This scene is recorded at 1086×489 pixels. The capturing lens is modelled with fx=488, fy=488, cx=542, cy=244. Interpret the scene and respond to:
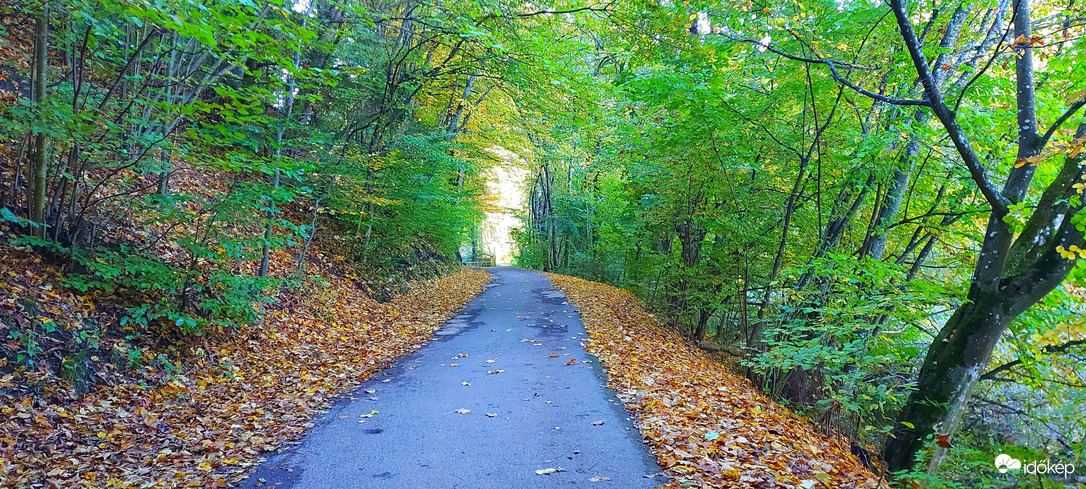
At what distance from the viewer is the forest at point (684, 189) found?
187 inches

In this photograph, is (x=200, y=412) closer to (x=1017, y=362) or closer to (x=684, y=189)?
(x=684, y=189)

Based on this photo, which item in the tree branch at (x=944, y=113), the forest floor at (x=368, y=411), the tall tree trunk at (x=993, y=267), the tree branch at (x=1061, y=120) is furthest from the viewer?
the tree branch at (x=944, y=113)

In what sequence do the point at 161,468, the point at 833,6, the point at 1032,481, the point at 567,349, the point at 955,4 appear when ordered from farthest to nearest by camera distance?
the point at 567,349 < the point at 833,6 < the point at 955,4 < the point at 1032,481 < the point at 161,468

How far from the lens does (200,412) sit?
16.1 ft

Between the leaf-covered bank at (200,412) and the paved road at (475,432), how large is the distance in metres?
0.43

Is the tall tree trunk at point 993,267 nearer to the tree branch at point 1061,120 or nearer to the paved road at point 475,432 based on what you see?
the tree branch at point 1061,120

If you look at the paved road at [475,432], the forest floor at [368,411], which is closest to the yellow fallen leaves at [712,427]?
the forest floor at [368,411]

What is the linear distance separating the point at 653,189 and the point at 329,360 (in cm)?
703

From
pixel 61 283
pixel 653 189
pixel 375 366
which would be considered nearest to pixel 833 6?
pixel 653 189

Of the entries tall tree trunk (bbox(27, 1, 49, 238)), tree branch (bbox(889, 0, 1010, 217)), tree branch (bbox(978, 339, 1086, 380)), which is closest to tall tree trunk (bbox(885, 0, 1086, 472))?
tree branch (bbox(889, 0, 1010, 217))

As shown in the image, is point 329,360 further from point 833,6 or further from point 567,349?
point 833,6

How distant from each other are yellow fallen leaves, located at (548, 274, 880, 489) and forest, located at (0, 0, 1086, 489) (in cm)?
65

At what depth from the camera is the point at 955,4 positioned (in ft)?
21.1

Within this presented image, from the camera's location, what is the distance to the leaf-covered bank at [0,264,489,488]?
12.0ft
